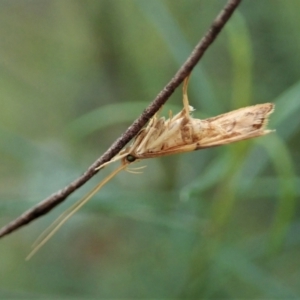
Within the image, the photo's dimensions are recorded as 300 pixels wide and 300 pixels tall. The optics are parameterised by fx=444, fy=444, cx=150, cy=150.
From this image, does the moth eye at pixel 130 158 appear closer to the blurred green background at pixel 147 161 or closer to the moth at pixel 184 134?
the moth at pixel 184 134

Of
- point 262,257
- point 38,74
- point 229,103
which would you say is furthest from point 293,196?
point 38,74

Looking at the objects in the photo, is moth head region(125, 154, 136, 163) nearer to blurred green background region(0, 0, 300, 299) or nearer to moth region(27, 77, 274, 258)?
moth region(27, 77, 274, 258)

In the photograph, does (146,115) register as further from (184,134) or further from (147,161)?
(147,161)

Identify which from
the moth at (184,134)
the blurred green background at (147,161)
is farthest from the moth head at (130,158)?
the blurred green background at (147,161)

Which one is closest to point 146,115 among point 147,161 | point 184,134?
point 184,134

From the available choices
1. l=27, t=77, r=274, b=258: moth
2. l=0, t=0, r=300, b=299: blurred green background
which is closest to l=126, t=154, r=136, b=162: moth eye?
l=27, t=77, r=274, b=258: moth
